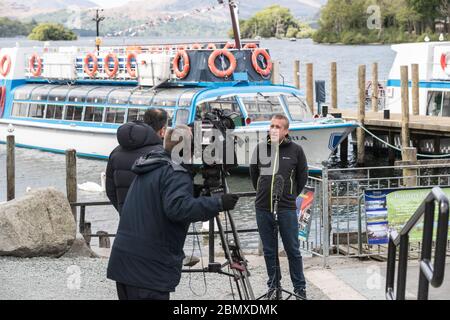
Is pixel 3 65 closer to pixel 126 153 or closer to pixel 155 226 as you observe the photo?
pixel 126 153

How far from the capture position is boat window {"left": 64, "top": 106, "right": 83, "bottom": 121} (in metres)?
36.6

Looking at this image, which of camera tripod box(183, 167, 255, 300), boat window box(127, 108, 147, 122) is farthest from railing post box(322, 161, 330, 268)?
boat window box(127, 108, 147, 122)

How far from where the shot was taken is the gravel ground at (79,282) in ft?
34.0

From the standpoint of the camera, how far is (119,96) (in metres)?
34.5

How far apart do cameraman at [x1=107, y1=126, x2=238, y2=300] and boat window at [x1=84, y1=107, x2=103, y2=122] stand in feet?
93.2

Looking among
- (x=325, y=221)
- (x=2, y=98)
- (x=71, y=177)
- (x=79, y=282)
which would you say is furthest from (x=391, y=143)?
(x=79, y=282)

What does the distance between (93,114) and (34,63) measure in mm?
6749

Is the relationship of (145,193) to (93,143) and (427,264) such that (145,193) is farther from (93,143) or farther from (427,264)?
(93,143)

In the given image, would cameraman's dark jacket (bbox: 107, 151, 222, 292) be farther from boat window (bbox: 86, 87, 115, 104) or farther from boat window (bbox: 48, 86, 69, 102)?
boat window (bbox: 48, 86, 69, 102)

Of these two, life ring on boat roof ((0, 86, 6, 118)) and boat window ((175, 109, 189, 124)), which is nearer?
boat window ((175, 109, 189, 124))

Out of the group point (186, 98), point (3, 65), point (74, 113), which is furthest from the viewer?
point (3, 65)

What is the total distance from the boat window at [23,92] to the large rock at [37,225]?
91.1 feet

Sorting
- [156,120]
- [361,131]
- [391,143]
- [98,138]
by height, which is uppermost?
[156,120]

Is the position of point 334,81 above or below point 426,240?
below
